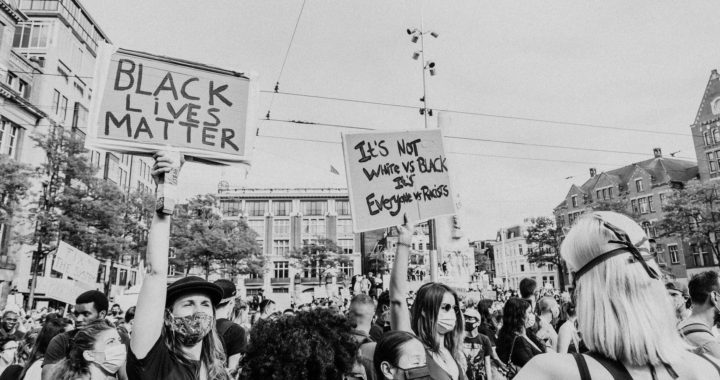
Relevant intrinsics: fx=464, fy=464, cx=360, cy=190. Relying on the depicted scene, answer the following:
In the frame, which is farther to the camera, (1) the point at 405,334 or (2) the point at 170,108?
(2) the point at 170,108

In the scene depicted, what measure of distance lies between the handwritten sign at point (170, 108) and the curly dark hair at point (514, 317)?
334 centimetres

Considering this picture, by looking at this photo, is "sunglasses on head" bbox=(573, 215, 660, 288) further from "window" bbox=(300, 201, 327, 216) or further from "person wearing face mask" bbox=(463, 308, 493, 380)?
"window" bbox=(300, 201, 327, 216)

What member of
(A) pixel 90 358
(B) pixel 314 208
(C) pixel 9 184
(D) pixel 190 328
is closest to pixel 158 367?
(D) pixel 190 328

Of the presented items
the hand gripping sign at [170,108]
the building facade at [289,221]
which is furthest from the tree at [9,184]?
the building facade at [289,221]

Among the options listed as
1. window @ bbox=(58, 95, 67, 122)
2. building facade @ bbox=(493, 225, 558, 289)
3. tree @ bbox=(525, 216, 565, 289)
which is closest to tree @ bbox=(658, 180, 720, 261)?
tree @ bbox=(525, 216, 565, 289)

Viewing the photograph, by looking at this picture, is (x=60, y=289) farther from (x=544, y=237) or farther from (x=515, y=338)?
(x=544, y=237)

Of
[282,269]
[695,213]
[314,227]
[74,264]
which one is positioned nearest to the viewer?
[74,264]

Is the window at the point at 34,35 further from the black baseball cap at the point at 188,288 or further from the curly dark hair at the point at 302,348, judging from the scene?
the curly dark hair at the point at 302,348

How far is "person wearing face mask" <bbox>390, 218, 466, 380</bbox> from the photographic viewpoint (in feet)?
11.3

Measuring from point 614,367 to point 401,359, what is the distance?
4.76 feet

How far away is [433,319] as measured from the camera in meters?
3.50

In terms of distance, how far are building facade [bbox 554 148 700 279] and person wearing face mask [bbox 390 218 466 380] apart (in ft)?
134

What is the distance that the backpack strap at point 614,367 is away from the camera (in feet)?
→ 4.66

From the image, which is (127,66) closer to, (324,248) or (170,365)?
(170,365)
